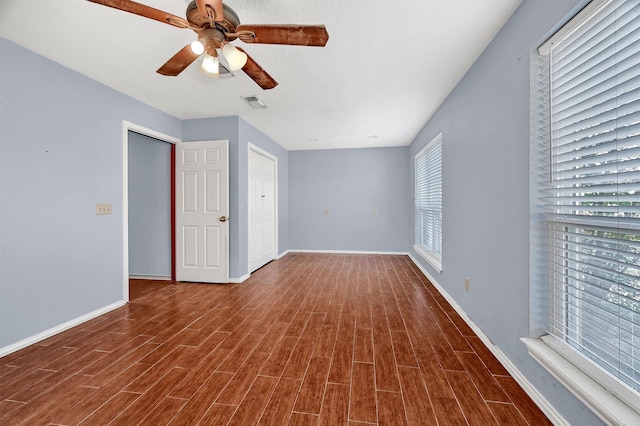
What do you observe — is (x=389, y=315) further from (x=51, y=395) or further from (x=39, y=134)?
(x=39, y=134)

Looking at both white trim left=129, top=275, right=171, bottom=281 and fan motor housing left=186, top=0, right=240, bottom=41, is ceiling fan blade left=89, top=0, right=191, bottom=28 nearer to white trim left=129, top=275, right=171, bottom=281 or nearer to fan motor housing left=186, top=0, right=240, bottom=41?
fan motor housing left=186, top=0, right=240, bottom=41

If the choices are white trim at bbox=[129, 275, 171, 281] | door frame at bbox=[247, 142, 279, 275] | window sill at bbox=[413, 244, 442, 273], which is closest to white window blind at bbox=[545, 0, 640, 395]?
window sill at bbox=[413, 244, 442, 273]

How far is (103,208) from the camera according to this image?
2902 millimetres

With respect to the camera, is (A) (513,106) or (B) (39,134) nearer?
(A) (513,106)

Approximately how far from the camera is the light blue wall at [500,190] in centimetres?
159

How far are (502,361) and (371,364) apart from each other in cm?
95

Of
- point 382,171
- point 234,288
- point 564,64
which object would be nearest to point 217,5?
point 564,64

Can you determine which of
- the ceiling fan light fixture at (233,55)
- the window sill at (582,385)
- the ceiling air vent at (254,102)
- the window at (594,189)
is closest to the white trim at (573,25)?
the window at (594,189)

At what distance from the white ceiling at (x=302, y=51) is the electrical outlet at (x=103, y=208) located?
1.35 metres

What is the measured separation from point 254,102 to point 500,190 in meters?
2.90

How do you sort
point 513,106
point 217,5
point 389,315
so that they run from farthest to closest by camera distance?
1. point 389,315
2. point 513,106
3. point 217,5

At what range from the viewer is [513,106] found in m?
1.79

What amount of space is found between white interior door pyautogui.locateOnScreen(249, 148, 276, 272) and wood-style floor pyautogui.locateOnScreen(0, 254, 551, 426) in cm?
164

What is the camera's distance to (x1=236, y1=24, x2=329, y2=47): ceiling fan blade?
1459 millimetres
